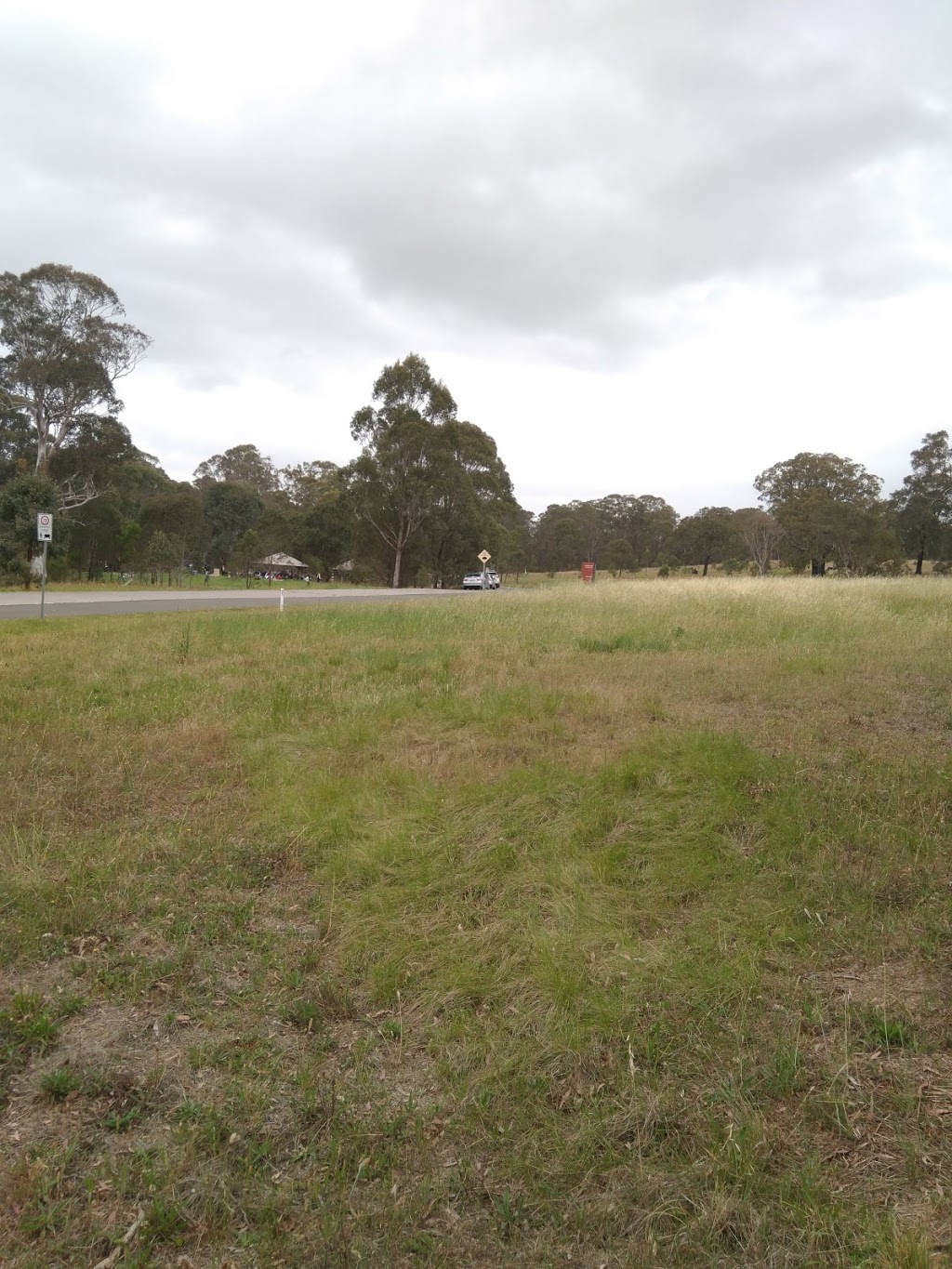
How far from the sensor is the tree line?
34.9 m

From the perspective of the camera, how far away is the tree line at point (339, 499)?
115ft

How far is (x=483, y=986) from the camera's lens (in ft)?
10.7

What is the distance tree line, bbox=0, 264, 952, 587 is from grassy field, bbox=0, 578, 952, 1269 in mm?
30625

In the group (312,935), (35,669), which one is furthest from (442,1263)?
(35,669)

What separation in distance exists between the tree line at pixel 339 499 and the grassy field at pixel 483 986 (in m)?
30.6

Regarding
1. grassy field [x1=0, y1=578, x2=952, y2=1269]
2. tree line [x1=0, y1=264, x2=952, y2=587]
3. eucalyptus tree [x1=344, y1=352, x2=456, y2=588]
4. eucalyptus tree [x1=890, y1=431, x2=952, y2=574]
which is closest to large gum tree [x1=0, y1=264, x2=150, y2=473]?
tree line [x1=0, y1=264, x2=952, y2=587]

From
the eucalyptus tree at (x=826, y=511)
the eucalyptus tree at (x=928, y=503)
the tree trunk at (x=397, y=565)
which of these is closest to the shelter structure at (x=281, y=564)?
the tree trunk at (x=397, y=565)

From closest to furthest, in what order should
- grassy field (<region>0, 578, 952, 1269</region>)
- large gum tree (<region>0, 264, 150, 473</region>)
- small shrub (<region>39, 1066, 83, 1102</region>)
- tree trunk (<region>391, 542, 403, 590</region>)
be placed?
1. grassy field (<region>0, 578, 952, 1269</region>)
2. small shrub (<region>39, 1066, 83, 1102</region>)
3. large gum tree (<region>0, 264, 150, 473</region>)
4. tree trunk (<region>391, 542, 403, 590</region>)

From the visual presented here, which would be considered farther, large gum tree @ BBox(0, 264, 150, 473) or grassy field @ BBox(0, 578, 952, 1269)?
large gum tree @ BBox(0, 264, 150, 473)

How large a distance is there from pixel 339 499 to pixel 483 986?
60210 mm

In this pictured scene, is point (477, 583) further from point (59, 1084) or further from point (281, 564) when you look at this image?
point (59, 1084)

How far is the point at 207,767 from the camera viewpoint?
5965 mm

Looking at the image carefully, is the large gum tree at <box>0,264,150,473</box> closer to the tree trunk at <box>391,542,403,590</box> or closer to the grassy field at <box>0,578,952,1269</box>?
the tree trunk at <box>391,542,403,590</box>

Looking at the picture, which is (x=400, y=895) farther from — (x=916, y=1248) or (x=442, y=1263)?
(x=916, y=1248)
